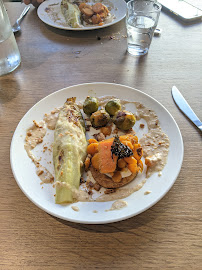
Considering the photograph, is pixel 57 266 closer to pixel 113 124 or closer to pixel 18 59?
pixel 113 124

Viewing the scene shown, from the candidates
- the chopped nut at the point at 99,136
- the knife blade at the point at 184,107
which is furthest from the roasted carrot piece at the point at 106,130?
the knife blade at the point at 184,107

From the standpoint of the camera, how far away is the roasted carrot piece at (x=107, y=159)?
3.61 ft

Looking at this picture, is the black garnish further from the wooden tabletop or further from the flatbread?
the wooden tabletop

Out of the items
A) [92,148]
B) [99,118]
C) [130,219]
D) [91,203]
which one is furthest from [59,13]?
[130,219]

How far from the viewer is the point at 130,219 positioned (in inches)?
41.1

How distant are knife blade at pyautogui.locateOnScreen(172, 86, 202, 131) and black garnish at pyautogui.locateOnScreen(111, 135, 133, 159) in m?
0.60

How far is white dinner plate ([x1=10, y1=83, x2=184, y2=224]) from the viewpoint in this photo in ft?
3.20

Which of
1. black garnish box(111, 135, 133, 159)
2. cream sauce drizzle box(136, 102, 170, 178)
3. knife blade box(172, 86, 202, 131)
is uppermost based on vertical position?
black garnish box(111, 135, 133, 159)

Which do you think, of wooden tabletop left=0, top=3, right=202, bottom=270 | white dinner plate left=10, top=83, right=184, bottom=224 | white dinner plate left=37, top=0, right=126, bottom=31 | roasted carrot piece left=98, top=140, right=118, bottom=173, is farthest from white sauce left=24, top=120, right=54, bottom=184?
white dinner plate left=37, top=0, right=126, bottom=31

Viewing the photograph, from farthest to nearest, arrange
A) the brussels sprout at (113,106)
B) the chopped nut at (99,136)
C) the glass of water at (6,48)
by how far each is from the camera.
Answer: the glass of water at (6,48) → the brussels sprout at (113,106) → the chopped nut at (99,136)

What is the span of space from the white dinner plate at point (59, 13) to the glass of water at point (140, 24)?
0.97 feet

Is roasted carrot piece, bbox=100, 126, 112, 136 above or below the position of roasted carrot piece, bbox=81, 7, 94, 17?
below

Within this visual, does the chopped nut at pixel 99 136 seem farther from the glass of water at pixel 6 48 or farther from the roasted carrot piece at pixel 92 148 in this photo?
the glass of water at pixel 6 48

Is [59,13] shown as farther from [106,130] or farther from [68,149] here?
[68,149]
